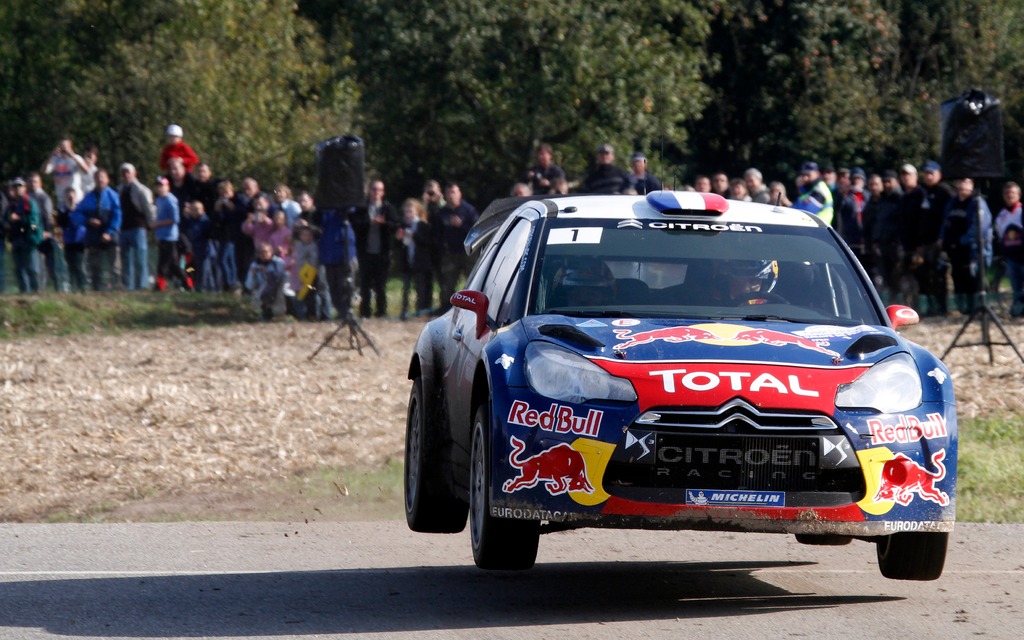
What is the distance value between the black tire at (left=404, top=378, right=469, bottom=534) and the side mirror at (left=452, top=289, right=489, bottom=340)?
932 mm

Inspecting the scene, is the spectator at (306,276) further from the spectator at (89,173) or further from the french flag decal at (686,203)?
the french flag decal at (686,203)

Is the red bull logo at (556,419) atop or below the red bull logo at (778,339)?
below

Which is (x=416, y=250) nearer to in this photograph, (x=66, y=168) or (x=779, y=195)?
(x=66, y=168)

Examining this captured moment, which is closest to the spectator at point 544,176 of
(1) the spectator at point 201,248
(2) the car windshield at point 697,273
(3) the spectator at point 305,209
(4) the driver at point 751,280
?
(3) the spectator at point 305,209

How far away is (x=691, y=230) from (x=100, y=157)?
3756cm

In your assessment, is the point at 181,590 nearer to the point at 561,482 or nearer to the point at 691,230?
the point at 561,482

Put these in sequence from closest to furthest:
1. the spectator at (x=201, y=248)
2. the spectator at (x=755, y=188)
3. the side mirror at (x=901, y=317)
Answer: the side mirror at (x=901, y=317)
the spectator at (x=755, y=188)
the spectator at (x=201, y=248)

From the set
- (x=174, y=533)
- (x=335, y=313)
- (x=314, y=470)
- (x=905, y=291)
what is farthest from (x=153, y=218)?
(x=174, y=533)

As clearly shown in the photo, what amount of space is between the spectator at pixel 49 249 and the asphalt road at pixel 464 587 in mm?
17334

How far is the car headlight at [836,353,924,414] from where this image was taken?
23.7 feet

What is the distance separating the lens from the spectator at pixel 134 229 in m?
26.6

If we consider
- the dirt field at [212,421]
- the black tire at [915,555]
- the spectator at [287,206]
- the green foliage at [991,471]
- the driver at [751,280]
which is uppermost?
the driver at [751,280]

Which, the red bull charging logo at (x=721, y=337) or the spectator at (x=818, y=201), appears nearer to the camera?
the red bull charging logo at (x=721, y=337)

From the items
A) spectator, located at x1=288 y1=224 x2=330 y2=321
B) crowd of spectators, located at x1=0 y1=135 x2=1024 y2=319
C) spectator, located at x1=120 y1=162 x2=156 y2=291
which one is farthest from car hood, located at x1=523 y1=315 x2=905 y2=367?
spectator, located at x1=120 y1=162 x2=156 y2=291
